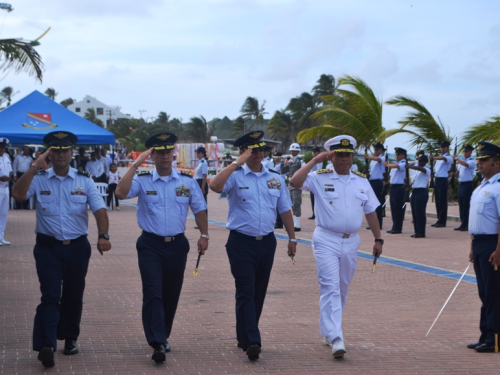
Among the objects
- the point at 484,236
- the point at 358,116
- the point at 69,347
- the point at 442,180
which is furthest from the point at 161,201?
the point at 358,116

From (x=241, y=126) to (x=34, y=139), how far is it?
67.2m

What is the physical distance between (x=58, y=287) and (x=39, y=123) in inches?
655

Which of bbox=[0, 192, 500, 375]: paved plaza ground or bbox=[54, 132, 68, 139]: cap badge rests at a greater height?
bbox=[54, 132, 68, 139]: cap badge

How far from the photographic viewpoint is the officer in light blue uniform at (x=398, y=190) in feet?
54.9

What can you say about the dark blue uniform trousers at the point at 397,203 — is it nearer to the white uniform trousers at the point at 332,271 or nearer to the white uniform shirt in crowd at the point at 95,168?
the white uniform shirt in crowd at the point at 95,168

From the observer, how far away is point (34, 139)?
820 inches

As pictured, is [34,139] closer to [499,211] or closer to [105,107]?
[499,211]

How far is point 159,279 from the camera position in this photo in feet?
19.8

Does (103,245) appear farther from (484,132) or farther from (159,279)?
(484,132)

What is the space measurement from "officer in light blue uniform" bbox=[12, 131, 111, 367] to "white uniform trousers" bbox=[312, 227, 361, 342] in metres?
1.85

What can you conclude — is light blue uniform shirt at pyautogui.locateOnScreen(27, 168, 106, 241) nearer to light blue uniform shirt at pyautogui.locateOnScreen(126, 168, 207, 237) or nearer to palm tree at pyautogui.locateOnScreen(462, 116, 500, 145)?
light blue uniform shirt at pyautogui.locateOnScreen(126, 168, 207, 237)

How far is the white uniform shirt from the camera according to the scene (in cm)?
630

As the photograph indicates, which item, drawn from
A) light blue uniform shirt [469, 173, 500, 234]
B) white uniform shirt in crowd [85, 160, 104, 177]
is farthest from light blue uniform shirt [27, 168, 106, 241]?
white uniform shirt in crowd [85, 160, 104, 177]

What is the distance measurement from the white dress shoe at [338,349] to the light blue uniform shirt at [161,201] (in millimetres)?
1633
